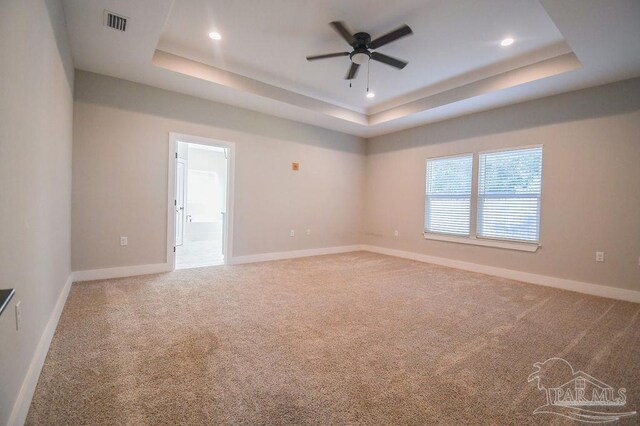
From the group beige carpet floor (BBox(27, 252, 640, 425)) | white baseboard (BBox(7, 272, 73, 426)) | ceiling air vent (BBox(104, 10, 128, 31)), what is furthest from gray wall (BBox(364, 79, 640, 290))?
white baseboard (BBox(7, 272, 73, 426))

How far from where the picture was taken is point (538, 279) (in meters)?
4.04

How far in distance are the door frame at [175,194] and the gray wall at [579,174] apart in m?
3.81

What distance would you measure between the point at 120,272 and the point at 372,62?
14.4 ft

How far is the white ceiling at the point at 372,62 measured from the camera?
101 inches

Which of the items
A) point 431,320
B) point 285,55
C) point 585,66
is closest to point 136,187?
point 285,55

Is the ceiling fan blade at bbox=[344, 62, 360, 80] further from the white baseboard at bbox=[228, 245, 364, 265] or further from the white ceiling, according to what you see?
the white baseboard at bbox=[228, 245, 364, 265]

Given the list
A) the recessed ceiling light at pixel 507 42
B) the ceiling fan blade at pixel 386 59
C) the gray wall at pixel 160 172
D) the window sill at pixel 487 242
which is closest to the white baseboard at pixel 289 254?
the gray wall at pixel 160 172

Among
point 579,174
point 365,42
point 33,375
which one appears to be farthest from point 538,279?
point 33,375

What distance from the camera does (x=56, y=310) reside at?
2404mm

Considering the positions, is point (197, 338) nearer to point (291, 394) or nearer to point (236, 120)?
point (291, 394)

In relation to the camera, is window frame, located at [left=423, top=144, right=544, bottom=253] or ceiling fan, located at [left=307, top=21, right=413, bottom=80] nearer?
ceiling fan, located at [left=307, top=21, right=413, bottom=80]

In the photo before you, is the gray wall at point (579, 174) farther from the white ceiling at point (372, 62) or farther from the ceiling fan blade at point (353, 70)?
the ceiling fan blade at point (353, 70)

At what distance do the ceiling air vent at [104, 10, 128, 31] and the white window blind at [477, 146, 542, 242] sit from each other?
5.01 metres

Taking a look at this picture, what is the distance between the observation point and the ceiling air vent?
252 centimetres
